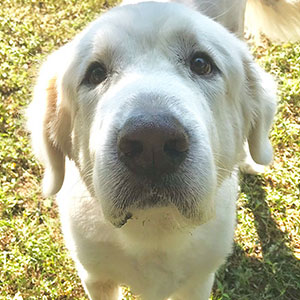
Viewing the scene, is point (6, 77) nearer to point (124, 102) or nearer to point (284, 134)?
point (284, 134)

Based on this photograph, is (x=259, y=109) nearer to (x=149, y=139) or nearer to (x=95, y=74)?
(x=95, y=74)

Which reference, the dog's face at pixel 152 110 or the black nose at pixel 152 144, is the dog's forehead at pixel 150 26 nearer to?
the dog's face at pixel 152 110

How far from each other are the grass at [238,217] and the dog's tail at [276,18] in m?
0.69

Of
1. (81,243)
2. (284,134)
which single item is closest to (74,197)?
(81,243)

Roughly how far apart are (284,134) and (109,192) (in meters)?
3.19

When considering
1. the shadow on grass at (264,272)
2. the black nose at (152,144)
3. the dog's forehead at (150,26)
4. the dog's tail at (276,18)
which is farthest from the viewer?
the dog's tail at (276,18)

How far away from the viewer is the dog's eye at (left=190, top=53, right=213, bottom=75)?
8.02ft

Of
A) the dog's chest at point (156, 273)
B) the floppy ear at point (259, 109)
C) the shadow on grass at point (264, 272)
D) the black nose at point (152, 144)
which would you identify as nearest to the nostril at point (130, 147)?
the black nose at point (152, 144)

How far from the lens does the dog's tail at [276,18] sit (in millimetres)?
4391

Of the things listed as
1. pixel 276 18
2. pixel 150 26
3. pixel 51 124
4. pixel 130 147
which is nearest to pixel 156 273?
pixel 51 124

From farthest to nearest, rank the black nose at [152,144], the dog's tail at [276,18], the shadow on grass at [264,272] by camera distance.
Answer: the dog's tail at [276,18] < the shadow on grass at [264,272] < the black nose at [152,144]

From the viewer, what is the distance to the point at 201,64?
246 centimetres

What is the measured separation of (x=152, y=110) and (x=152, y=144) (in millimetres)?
162

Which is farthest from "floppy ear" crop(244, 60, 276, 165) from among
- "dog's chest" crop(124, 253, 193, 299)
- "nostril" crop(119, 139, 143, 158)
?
"nostril" crop(119, 139, 143, 158)
